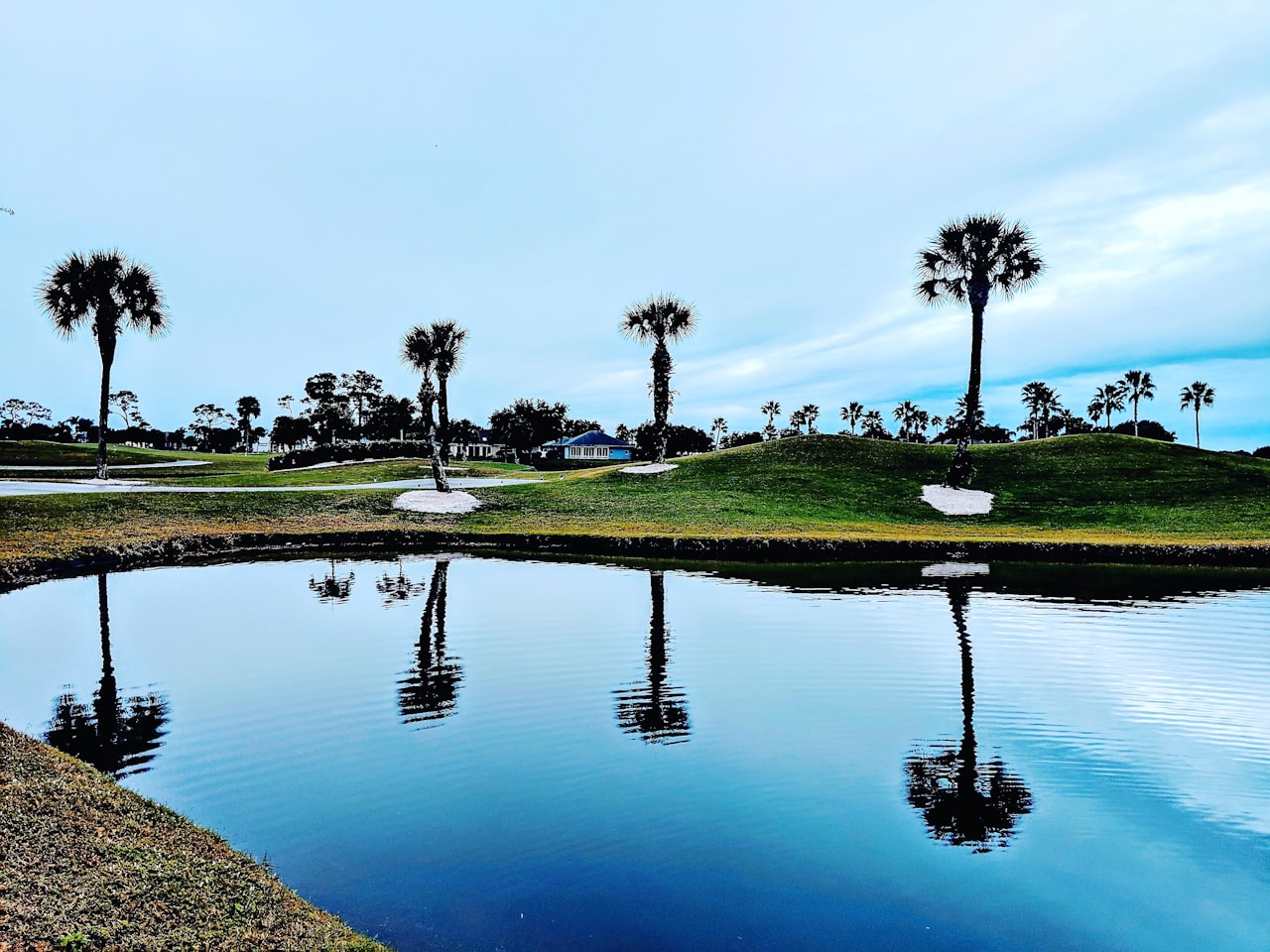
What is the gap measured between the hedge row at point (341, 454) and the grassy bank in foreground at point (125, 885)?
62.2 m

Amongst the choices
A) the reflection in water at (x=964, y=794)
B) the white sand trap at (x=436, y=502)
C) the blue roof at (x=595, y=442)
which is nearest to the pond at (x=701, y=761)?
the reflection in water at (x=964, y=794)

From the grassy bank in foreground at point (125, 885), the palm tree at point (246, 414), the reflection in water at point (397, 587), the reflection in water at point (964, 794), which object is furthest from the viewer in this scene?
the palm tree at point (246, 414)

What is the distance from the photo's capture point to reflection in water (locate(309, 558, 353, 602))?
1875cm

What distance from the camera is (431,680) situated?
39.0ft

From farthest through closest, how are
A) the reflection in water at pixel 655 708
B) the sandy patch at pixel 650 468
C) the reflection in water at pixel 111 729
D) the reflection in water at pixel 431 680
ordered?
1. the sandy patch at pixel 650 468
2. the reflection in water at pixel 431 680
3. the reflection in water at pixel 655 708
4. the reflection in water at pixel 111 729

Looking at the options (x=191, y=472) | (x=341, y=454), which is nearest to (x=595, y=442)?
(x=341, y=454)

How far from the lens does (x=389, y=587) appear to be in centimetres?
2055

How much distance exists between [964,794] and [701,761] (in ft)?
8.90

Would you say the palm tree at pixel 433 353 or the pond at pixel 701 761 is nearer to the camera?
the pond at pixel 701 761

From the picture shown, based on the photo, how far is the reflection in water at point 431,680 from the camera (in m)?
10.4

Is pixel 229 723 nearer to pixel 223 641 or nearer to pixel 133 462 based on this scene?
pixel 223 641

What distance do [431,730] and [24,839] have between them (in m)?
4.72

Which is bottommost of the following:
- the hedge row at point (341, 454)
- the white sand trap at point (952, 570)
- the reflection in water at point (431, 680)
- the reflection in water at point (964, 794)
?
the reflection in water at point (964, 794)

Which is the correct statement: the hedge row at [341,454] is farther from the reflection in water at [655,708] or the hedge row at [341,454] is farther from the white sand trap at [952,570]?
the reflection in water at [655,708]
